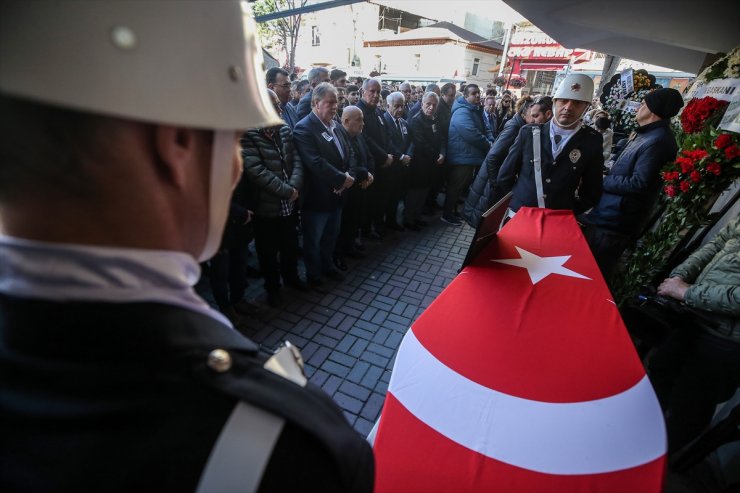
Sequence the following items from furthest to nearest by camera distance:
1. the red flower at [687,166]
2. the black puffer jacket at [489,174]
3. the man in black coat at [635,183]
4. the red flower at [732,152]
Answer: the black puffer jacket at [489,174]
the man in black coat at [635,183]
the red flower at [687,166]
the red flower at [732,152]

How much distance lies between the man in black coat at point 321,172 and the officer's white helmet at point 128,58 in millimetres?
3040

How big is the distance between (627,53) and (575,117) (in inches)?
164

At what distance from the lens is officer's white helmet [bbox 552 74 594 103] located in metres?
3.03

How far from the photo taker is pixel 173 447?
470mm

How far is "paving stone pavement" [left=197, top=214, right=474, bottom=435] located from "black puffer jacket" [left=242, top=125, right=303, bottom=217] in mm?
1162

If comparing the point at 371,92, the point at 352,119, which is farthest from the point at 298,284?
the point at 371,92

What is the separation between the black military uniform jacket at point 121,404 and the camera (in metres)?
0.44

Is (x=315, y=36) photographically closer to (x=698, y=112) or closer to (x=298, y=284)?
(x=298, y=284)

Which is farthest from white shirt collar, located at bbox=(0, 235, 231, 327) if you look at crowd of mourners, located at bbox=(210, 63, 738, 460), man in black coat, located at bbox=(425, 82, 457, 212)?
man in black coat, located at bbox=(425, 82, 457, 212)

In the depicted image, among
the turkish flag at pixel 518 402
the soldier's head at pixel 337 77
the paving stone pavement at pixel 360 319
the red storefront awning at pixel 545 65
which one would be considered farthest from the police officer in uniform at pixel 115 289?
the red storefront awning at pixel 545 65

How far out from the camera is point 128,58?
19.5 inches

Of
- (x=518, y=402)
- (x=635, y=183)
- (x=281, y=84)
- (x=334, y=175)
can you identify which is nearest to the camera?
(x=518, y=402)

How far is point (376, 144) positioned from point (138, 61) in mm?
4584

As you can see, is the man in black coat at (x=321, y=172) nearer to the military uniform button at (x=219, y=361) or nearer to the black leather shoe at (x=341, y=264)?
the black leather shoe at (x=341, y=264)
